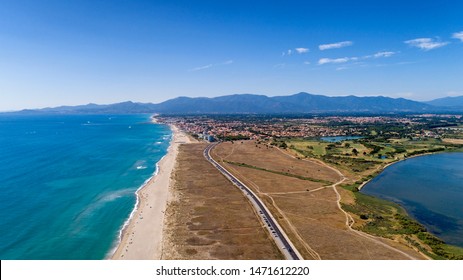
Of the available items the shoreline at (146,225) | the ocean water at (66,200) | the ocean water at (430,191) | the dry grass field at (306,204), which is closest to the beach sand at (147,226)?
the shoreline at (146,225)

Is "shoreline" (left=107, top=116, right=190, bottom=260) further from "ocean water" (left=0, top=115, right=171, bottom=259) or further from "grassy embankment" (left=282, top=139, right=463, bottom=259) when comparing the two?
"grassy embankment" (left=282, top=139, right=463, bottom=259)

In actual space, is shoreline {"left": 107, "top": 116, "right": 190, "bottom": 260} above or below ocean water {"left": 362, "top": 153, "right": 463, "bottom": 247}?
above

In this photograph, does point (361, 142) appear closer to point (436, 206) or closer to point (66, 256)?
point (436, 206)

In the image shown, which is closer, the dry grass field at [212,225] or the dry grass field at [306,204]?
the dry grass field at [212,225]

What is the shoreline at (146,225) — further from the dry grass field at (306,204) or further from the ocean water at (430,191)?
the ocean water at (430,191)

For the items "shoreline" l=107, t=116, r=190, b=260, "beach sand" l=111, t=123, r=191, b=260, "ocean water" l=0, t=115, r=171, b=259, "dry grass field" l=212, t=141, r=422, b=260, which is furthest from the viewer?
"ocean water" l=0, t=115, r=171, b=259

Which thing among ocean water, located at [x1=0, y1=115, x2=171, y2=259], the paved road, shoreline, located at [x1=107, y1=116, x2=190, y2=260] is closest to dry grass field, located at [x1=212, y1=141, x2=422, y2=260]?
the paved road

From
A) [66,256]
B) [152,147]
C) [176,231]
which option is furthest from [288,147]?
[66,256]
